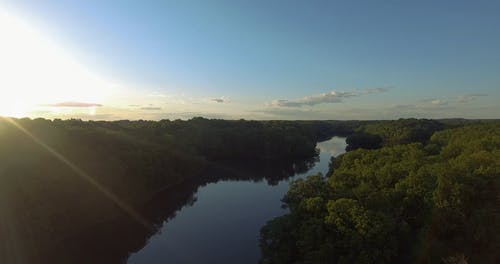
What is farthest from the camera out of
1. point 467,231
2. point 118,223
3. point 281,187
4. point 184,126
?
point 184,126

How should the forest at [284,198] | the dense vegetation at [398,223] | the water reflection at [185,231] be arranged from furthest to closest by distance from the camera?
the water reflection at [185,231]
the forest at [284,198]
the dense vegetation at [398,223]

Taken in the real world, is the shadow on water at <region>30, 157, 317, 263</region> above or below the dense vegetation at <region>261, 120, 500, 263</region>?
below

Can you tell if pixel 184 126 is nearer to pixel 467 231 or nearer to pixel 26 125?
pixel 26 125

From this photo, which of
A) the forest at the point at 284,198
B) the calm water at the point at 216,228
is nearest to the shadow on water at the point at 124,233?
the forest at the point at 284,198

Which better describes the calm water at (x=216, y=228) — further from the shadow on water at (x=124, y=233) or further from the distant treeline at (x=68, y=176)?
the distant treeline at (x=68, y=176)

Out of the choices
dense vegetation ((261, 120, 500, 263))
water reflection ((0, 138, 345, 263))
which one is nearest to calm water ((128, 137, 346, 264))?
water reflection ((0, 138, 345, 263))

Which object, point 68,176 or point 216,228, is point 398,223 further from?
point 68,176

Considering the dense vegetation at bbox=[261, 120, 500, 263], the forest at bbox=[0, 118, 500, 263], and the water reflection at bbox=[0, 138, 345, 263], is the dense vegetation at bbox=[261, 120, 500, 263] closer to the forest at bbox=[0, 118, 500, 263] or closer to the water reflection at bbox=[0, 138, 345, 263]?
the forest at bbox=[0, 118, 500, 263]

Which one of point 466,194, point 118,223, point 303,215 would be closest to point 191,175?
point 118,223
